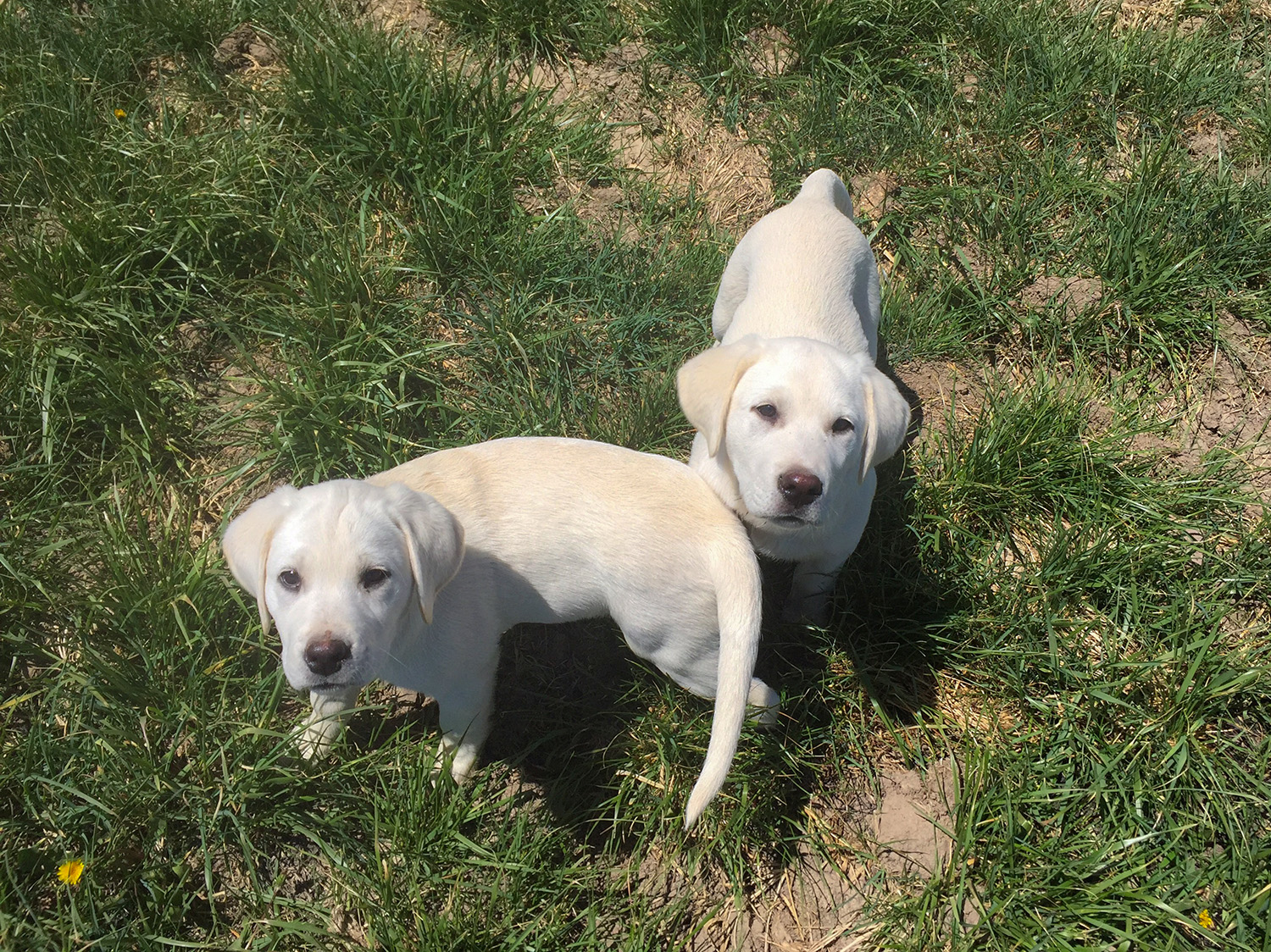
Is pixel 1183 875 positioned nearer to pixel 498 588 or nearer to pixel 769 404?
pixel 769 404

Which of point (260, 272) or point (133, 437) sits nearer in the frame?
point (133, 437)

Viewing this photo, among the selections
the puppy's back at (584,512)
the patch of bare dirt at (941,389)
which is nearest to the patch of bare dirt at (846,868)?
the puppy's back at (584,512)

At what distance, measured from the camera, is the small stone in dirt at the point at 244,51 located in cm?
505

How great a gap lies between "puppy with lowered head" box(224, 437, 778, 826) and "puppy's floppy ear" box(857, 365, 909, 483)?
576mm

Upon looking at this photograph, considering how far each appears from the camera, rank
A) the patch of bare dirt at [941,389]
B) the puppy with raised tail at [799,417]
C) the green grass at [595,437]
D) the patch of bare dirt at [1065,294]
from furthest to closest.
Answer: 1. the patch of bare dirt at [1065,294]
2. the patch of bare dirt at [941,389]
3. the green grass at [595,437]
4. the puppy with raised tail at [799,417]

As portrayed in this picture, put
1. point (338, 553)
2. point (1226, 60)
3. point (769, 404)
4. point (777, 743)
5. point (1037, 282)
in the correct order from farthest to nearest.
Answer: point (1226, 60)
point (1037, 282)
point (777, 743)
point (769, 404)
point (338, 553)

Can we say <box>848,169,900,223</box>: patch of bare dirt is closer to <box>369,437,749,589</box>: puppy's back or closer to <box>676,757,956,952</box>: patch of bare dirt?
<box>369,437,749,589</box>: puppy's back

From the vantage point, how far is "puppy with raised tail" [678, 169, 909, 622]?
10.2 feet

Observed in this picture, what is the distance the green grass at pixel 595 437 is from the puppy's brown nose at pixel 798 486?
3.44ft

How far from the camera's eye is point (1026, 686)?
3.73 m

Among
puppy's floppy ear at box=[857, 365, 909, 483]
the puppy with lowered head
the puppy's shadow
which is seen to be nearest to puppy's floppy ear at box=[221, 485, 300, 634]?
the puppy with lowered head

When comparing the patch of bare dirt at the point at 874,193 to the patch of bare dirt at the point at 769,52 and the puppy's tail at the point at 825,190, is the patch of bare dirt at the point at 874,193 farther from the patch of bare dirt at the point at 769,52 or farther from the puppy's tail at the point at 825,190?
the patch of bare dirt at the point at 769,52

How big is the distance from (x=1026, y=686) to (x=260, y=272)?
13.3 ft

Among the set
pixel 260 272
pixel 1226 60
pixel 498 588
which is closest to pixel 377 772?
pixel 498 588
